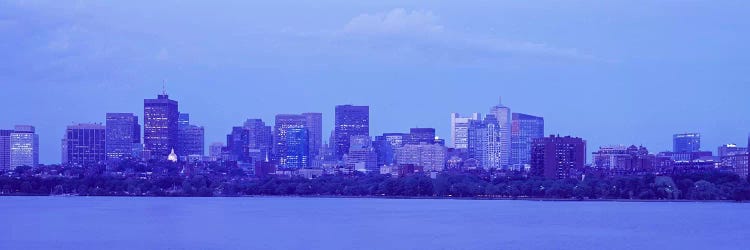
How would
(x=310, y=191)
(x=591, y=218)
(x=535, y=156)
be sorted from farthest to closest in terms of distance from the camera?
(x=535, y=156) → (x=310, y=191) → (x=591, y=218)

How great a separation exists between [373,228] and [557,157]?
75430 mm

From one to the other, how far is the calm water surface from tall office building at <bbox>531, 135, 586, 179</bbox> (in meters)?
48.9

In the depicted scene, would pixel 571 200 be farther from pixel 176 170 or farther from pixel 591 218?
pixel 176 170

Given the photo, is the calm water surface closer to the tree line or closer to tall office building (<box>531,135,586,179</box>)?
the tree line

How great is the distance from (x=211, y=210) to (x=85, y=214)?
26.0 feet

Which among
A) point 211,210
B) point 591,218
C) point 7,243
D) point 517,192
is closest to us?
point 7,243

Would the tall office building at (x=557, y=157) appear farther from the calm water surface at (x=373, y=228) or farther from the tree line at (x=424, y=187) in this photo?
the calm water surface at (x=373, y=228)

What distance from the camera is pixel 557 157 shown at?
129m

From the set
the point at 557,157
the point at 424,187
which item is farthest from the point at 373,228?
the point at 557,157

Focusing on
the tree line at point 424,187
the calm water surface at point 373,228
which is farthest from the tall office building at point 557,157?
the calm water surface at point 373,228

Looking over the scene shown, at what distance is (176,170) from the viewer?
149875 millimetres

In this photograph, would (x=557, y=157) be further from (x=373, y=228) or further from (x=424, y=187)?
(x=373, y=228)

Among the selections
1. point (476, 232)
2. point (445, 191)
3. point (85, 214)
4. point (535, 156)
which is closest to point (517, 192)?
point (445, 191)

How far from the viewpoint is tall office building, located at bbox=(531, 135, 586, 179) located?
12688 cm
